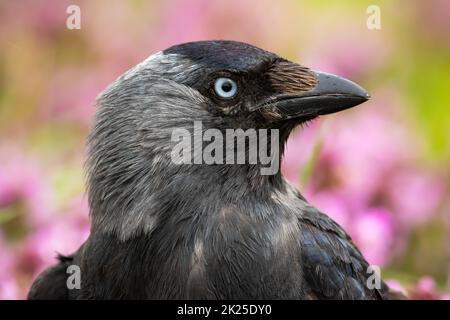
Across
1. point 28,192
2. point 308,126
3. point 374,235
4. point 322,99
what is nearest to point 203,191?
point 322,99

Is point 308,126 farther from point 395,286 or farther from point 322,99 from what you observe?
point 395,286

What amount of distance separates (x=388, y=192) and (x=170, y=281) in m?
1.61

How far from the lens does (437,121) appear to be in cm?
631

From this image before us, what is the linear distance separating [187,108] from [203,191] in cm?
29

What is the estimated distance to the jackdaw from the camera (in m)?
3.65

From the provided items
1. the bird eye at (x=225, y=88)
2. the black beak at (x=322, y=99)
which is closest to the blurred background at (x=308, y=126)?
the black beak at (x=322, y=99)

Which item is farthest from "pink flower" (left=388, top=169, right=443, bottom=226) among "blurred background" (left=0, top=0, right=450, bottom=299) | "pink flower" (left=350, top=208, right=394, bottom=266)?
"pink flower" (left=350, top=208, right=394, bottom=266)

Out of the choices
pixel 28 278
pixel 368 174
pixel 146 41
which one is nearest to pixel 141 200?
pixel 28 278

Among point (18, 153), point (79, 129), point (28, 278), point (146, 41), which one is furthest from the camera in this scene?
point (146, 41)

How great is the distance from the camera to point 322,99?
3.80 m

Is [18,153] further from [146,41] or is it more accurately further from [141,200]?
[141,200]

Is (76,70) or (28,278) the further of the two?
(76,70)

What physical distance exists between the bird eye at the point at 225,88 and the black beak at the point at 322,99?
0.16m

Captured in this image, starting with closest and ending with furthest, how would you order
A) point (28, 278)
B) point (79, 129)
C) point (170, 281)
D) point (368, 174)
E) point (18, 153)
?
point (170, 281) → point (28, 278) → point (368, 174) → point (18, 153) → point (79, 129)
